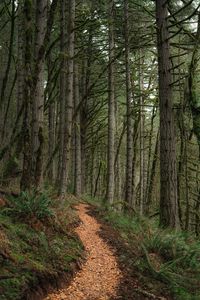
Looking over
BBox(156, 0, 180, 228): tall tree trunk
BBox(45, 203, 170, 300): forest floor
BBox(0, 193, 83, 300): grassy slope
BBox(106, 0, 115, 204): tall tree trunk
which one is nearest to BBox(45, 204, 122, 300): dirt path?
BBox(45, 203, 170, 300): forest floor

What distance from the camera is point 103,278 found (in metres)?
6.46

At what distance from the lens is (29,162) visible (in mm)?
8344

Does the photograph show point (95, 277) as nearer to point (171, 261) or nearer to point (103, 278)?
point (103, 278)

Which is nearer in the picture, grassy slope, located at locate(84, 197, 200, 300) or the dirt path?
the dirt path

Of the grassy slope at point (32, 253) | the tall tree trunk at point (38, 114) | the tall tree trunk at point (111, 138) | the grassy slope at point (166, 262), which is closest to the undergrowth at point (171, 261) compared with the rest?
the grassy slope at point (166, 262)

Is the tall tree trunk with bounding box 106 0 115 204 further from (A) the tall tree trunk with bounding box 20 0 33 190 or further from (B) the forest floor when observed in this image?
(A) the tall tree trunk with bounding box 20 0 33 190

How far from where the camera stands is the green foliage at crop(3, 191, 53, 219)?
286 inches

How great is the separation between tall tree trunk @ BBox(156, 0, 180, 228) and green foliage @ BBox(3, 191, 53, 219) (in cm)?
298

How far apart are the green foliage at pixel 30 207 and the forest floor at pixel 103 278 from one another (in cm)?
116

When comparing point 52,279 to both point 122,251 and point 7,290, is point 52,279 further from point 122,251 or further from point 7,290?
point 122,251

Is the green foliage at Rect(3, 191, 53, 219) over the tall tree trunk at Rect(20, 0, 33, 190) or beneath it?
beneath

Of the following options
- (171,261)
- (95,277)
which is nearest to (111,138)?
(171,261)

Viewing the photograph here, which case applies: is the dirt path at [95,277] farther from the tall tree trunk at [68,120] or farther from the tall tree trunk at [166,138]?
Result: the tall tree trunk at [68,120]

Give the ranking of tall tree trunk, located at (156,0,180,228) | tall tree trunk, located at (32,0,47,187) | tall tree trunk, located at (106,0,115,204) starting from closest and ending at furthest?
1. tall tree trunk, located at (32,0,47,187)
2. tall tree trunk, located at (156,0,180,228)
3. tall tree trunk, located at (106,0,115,204)
